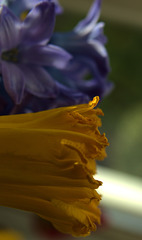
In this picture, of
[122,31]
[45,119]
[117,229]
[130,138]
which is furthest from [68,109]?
[122,31]

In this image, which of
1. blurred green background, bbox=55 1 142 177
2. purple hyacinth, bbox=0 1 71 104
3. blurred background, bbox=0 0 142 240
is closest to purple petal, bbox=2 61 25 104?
purple hyacinth, bbox=0 1 71 104

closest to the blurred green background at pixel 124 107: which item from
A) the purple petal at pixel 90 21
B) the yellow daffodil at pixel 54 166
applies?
the purple petal at pixel 90 21

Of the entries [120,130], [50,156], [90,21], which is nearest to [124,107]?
[120,130]

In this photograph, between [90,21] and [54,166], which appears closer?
[54,166]

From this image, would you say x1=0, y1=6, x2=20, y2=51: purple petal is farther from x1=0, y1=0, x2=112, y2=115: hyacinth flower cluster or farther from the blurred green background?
the blurred green background

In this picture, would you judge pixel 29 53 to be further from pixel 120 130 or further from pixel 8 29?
pixel 120 130

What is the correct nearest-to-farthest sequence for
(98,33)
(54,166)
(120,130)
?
(54,166) → (98,33) → (120,130)

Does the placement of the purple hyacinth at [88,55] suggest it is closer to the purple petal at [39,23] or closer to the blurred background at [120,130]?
the purple petal at [39,23]

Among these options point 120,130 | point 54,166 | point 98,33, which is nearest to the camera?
point 54,166

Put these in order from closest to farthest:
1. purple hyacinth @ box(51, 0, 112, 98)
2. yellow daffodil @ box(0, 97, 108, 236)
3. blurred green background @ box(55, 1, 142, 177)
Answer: yellow daffodil @ box(0, 97, 108, 236)
purple hyacinth @ box(51, 0, 112, 98)
blurred green background @ box(55, 1, 142, 177)
